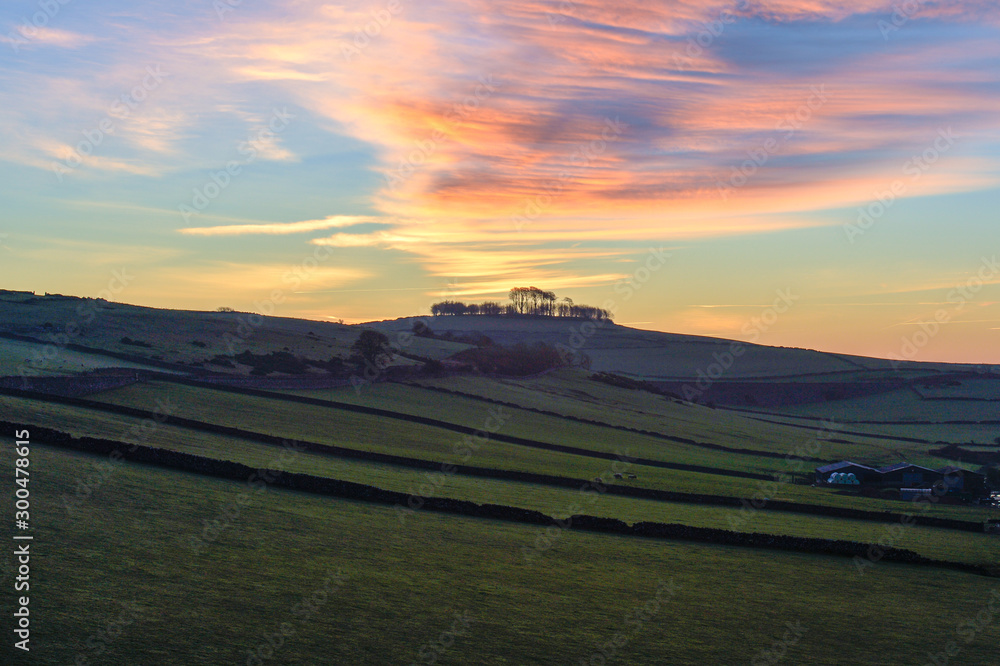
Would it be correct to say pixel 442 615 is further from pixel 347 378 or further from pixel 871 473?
pixel 871 473

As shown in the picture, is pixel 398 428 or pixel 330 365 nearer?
pixel 398 428

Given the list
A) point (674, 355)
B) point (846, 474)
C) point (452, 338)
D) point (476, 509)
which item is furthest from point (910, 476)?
point (674, 355)

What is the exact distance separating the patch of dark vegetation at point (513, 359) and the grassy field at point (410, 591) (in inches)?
3012

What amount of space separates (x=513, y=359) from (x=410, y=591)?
95576mm

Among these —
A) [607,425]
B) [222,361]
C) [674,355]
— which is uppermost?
[674,355]

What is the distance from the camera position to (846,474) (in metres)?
68.9

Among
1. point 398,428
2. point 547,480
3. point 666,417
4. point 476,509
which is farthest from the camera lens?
point 666,417

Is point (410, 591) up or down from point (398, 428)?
down

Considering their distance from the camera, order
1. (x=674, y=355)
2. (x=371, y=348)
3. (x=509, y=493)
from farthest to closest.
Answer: (x=674, y=355)
(x=371, y=348)
(x=509, y=493)

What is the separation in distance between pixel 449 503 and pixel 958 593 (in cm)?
1855

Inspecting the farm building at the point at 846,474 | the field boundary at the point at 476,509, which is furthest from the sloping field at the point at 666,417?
the field boundary at the point at 476,509

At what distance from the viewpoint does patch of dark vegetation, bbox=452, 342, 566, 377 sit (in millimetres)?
109312

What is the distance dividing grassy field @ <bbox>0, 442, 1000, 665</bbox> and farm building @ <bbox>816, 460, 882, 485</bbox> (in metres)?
41.4

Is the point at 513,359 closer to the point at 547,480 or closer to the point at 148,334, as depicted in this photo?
the point at 148,334
